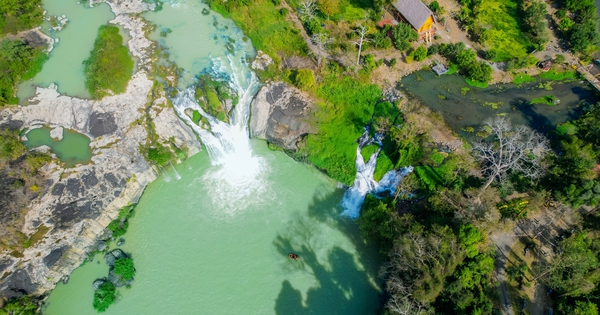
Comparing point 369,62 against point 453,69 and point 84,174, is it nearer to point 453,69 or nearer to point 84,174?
point 453,69

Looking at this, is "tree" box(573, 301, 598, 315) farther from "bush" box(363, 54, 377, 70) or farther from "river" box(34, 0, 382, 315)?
"bush" box(363, 54, 377, 70)

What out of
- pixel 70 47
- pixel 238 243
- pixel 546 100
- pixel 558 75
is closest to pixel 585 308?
pixel 546 100

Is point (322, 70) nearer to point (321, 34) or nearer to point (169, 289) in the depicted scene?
point (321, 34)

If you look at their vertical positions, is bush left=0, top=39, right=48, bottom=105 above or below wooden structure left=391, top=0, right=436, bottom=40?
below

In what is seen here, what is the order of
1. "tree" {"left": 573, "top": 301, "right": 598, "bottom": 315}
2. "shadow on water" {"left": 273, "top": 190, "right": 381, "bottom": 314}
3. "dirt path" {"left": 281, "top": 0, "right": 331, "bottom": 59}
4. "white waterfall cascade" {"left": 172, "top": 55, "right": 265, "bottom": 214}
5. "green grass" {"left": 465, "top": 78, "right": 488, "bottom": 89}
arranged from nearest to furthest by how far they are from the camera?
"tree" {"left": 573, "top": 301, "right": 598, "bottom": 315} → "shadow on water" {"left": 273, "top": 190, "right": 381, "bottom": 314} → "white waterfall cascade" {"left": 172, "top": 55, "right": 265, "bottom": 214} → "green grass" {"left": 465, "top": 78, "right": 488, "bottom": 89} → "dirt path" {"left": 281, "top": 0, "right": 331, "bottom": 59}

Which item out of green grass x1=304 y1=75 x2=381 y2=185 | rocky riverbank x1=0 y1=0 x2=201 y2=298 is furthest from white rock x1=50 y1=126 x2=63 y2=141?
green grass x1=304 y1=75 x2=381 y2=185

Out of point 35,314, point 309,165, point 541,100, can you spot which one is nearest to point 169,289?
point 35,314
